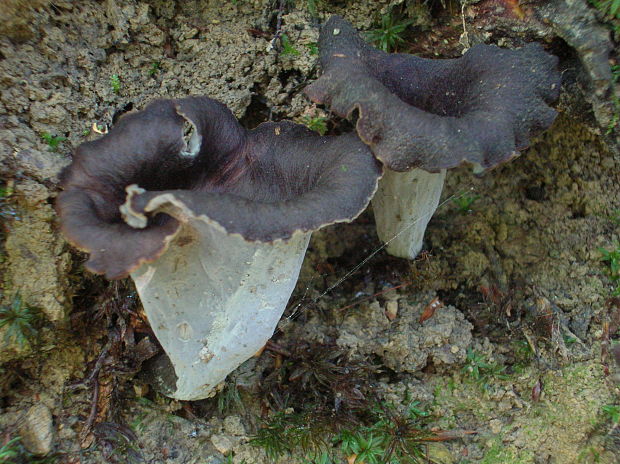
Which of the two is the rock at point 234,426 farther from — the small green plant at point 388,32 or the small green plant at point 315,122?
the small green plant at point 388,32

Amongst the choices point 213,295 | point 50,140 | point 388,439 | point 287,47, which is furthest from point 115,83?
point 388,439

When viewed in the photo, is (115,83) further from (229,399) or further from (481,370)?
(481,370)

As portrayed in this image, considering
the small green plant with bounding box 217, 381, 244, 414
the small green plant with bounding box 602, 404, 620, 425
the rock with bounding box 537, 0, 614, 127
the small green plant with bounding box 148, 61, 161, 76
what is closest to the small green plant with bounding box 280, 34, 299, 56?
the small green plant with bounding box 148, 61, 161, 76

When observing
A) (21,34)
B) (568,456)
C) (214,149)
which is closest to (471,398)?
(568,456)

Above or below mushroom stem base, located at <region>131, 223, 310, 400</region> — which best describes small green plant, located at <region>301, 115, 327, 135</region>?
above

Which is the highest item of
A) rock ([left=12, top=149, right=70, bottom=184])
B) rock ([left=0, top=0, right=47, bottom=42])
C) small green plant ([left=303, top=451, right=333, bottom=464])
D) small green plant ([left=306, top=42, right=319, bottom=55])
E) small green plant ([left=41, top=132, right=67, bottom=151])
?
rock ([left=0, top=0, right=47, bottom=42])

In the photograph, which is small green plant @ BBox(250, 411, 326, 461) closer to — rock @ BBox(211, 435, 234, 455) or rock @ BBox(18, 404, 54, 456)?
rock @ BBox(211, 435, 234, 455)

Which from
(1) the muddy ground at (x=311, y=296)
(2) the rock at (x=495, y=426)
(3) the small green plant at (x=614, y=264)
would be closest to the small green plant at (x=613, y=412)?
(1) the muddy ground at (x=311, y=296)
